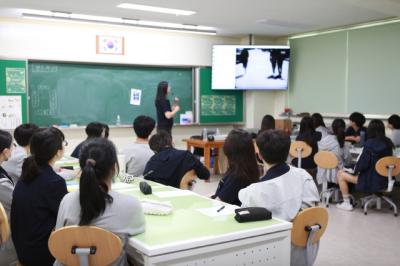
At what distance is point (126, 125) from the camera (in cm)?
743

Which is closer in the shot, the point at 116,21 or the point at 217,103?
the point at 116,21

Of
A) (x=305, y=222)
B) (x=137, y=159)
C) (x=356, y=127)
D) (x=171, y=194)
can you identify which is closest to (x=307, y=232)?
(x=305, y=222)

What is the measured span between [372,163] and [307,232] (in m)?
3.06

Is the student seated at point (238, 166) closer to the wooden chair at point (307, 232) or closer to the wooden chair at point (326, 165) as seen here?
the wooden chair at point (307, 232)

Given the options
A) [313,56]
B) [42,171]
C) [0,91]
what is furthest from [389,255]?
[0,91]

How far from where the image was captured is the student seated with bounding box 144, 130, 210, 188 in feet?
11.5

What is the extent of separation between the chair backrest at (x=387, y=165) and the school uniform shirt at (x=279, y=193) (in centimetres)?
289

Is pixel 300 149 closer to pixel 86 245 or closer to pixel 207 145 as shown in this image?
pixel 207 145

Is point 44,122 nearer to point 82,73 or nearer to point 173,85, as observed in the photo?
point 82,73

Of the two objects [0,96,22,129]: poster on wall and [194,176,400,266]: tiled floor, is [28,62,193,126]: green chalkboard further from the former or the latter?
[194,176,400,266]: tiled floor

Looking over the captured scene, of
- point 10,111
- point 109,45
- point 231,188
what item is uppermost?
point 109,45

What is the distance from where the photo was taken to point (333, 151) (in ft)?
18.8

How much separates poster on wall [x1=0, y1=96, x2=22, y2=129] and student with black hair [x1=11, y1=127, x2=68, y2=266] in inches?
179

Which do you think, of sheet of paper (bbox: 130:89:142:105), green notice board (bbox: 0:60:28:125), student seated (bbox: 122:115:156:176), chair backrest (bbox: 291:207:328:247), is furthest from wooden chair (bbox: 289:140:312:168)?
green notice board (bbox: 0:60:28:125)
